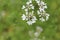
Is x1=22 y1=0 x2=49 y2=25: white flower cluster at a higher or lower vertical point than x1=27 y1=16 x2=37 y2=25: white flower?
higher

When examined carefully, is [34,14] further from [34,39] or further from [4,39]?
[4,39]

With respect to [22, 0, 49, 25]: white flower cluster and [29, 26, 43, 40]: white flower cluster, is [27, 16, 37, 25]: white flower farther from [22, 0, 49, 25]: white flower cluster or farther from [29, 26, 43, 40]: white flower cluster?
[29, 26, 43, 40]: white flower cluster

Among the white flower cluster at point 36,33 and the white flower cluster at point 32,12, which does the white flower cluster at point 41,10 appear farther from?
the white flower cluster at point 36,33

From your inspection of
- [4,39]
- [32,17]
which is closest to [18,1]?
[32,17]

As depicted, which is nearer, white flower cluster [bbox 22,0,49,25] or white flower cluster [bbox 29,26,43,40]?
white flower cluster [bbox 22,0,49,25]

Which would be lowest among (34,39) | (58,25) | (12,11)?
(34,39)

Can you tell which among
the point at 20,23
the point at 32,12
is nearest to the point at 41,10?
the point at 32,12

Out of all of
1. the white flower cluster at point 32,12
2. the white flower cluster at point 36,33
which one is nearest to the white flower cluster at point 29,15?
the white flower cluster at point 32,12

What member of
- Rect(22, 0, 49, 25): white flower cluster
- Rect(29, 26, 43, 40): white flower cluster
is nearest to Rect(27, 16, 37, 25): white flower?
Rect(22, 0, 49, 25): white flower cluster
